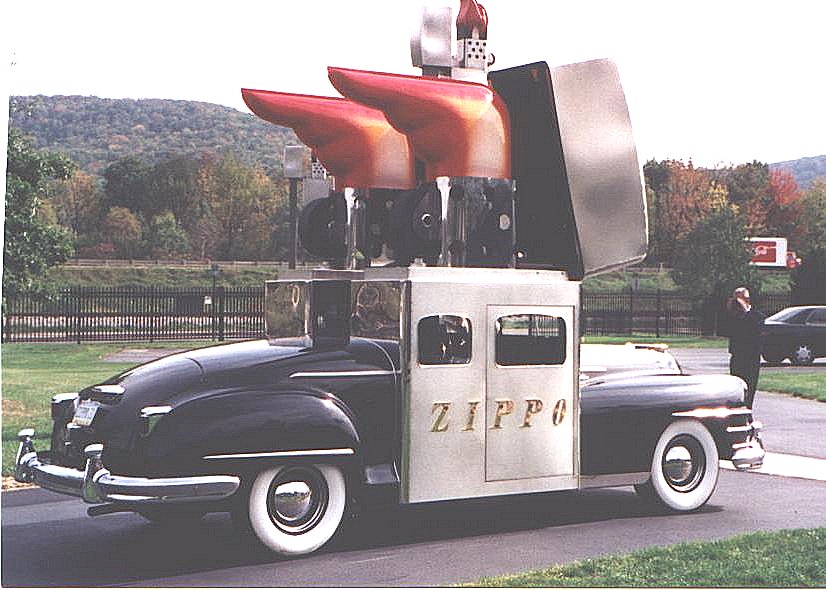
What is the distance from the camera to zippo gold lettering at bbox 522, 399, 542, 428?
878cm

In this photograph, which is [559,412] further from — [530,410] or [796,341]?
[796,341]

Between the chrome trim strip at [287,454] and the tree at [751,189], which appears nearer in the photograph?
the chrome trim strip at [287,454]

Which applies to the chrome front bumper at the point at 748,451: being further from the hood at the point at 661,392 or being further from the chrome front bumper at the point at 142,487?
the chrome front bumper at the point at 142,487

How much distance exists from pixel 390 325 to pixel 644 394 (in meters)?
2.33

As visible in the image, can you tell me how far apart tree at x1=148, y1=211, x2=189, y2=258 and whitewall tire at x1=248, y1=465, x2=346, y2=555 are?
51.0 meters

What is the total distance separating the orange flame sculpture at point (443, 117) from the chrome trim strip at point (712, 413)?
8.12 ft

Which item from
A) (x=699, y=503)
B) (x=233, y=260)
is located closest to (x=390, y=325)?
(x=699, y=503)

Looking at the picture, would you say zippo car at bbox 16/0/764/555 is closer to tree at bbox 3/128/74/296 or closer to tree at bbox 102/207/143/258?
tree at bbox 3/128/74/296

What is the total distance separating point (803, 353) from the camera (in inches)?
1133

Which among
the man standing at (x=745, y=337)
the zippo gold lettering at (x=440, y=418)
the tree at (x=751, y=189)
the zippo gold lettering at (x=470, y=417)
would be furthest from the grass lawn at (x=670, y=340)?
the zippo gold lettering at (x=440, y=418)

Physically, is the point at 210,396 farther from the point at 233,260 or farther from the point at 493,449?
the point at 233,260

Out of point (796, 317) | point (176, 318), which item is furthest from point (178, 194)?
point (796, 317)

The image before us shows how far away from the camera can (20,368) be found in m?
25.2

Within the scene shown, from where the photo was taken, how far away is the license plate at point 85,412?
Result: 8.09 m
